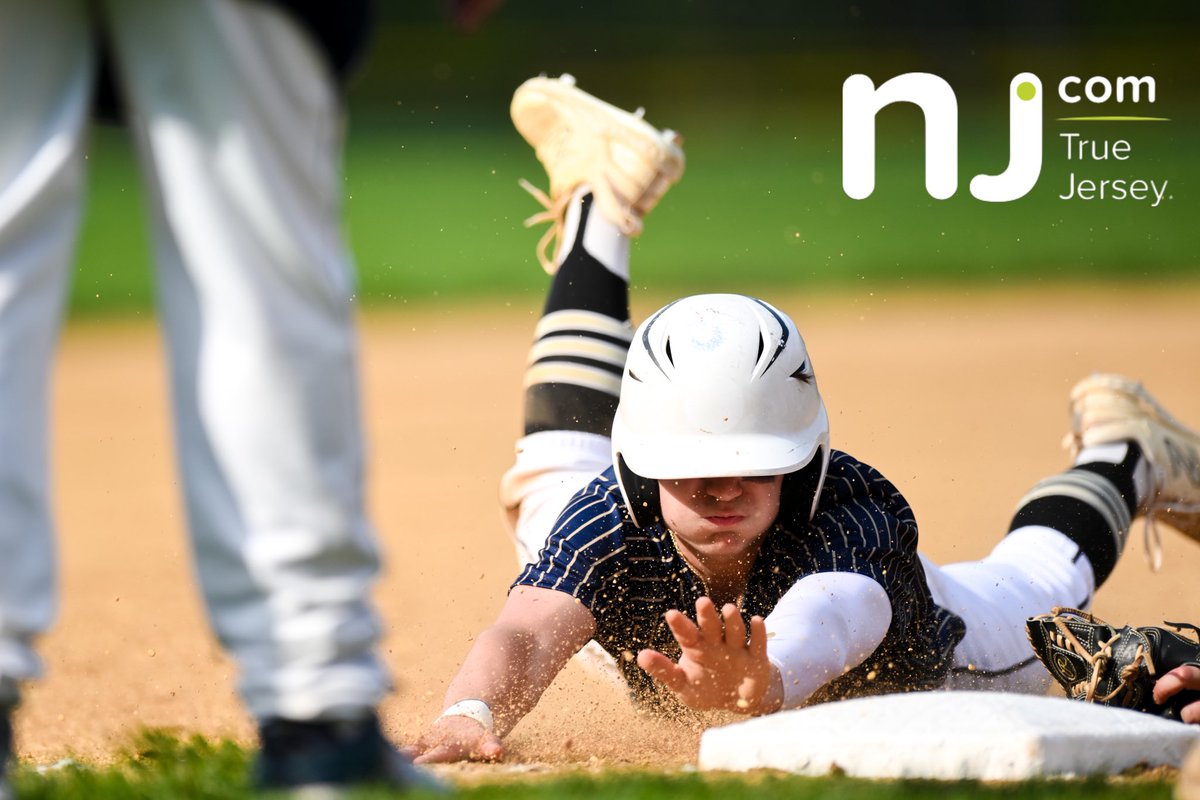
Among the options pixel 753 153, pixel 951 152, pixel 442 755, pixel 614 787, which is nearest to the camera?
pixel 614 787

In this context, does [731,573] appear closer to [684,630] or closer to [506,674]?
[506,674]

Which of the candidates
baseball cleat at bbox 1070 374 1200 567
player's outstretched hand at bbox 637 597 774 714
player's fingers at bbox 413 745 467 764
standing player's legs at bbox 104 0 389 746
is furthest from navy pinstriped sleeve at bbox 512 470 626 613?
baseball cleat at bbox 1070 374 1200 567

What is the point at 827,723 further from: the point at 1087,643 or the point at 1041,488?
the point at 1041,488

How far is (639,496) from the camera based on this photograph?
303 cm

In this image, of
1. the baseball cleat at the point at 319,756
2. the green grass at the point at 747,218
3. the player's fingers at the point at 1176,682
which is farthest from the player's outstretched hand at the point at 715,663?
the green grass at the point at 747,218

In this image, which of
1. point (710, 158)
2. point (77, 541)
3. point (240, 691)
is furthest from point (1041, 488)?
point (710, 158)

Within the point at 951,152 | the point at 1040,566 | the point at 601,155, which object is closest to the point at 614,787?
the point at 1040,566

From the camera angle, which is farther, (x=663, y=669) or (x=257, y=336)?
(x=663, y=669)

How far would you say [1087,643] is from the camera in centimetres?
304

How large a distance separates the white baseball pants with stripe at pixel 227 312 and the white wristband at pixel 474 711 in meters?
1.22

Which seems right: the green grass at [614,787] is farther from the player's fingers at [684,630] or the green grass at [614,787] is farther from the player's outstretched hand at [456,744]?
the player's outstretched hand at [456,744]

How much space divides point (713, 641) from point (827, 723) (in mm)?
216

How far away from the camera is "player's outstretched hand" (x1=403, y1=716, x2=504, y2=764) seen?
2.67 m

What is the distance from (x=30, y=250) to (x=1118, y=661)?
2.22 m
